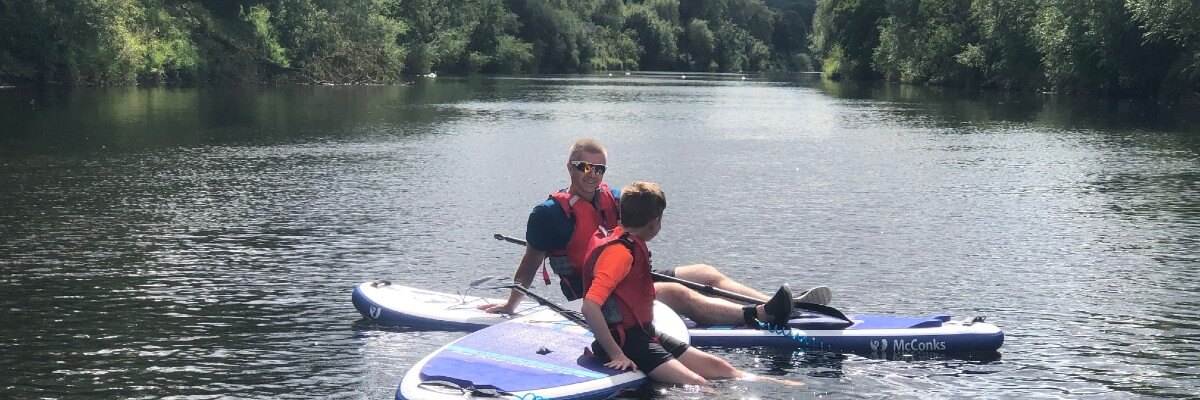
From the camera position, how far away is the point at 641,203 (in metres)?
9.34

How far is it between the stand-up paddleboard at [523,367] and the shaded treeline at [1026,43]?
1898 inches

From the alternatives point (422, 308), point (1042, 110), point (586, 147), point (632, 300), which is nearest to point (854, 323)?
point (632, 300)

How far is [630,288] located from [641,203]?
78cm

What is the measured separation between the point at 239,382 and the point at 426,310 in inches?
95.0

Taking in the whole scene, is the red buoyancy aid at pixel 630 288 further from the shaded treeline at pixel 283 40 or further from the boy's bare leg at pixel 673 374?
the shaded treeline at pixel 283 40

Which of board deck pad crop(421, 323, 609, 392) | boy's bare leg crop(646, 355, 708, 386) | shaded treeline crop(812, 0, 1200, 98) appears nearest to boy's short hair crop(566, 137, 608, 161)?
board deck pad crop(421, 323, 609, 392)

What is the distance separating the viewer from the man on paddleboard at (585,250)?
10820mm

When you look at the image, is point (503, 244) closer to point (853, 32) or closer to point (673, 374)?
point (673, 374)

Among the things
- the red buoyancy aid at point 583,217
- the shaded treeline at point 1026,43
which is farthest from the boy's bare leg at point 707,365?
the shaded treeline at point 1026,43

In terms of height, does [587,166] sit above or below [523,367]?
above

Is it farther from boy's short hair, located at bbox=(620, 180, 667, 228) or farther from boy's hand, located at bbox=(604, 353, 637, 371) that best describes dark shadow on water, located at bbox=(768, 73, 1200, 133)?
boy's short hair, located at bbox=(620, 180, 667, 228)

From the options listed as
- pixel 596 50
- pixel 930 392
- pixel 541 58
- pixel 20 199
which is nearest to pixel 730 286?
pixel 930 392

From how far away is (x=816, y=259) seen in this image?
57.2ft

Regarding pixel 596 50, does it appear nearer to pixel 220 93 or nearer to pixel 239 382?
pixel 220 93
